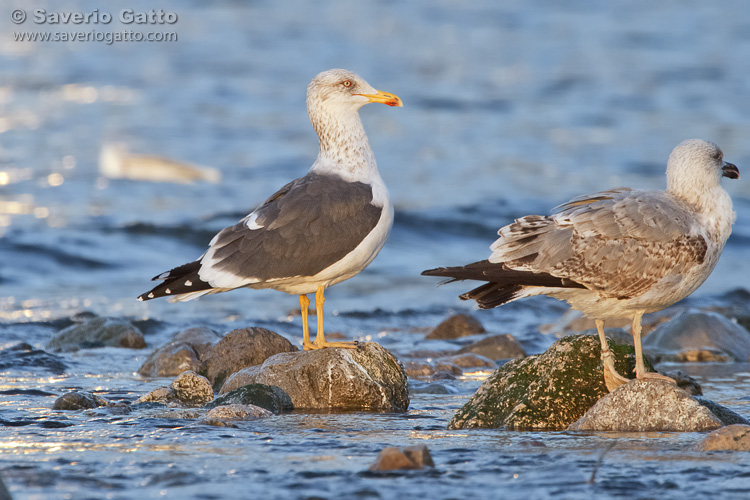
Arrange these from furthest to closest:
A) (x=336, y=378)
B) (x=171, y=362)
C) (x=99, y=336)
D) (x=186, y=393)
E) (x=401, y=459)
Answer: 1. (x=99, y=336)
2. (x=171, y=362)
3. (x=186, y=393)
4. (x=336, y=378)
5. (x=401, y=459)

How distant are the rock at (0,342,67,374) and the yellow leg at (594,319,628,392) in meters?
3.76

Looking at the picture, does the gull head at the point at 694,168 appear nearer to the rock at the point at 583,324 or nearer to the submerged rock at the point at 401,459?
the submerged rock at the point at 401,459

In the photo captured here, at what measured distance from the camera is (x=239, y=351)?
6.88m

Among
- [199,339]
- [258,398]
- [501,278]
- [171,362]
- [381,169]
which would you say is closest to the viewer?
[501,278]

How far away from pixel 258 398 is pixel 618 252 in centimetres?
209

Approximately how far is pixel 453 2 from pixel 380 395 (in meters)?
23.3

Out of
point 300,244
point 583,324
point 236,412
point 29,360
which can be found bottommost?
point 236,412

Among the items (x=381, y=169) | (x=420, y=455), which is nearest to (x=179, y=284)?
(x=420, y=455)

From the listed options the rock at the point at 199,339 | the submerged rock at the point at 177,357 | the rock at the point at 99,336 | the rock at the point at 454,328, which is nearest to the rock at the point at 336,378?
the submerged rock at the point at 177,357

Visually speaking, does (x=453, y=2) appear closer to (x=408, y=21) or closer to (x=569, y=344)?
(x=408, y=21)

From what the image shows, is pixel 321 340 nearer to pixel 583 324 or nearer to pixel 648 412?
pixel 648 412

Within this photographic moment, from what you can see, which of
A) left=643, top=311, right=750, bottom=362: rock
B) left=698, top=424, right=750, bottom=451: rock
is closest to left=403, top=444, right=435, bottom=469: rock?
left=698, top=424, right=750, bottom=451: rock

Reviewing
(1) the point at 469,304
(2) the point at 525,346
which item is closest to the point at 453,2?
(1) the point at 469,304

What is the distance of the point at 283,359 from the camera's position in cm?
623
